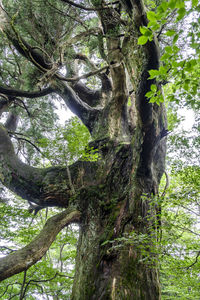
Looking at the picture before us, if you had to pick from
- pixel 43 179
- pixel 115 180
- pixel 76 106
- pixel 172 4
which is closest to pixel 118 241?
pixel 115 180

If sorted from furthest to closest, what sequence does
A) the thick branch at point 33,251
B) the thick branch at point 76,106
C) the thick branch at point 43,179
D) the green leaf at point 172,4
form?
1. the thick branch at point 76,106
2. the thick branch at point 43,179
3. the thick branch at point 33,251
4. the green leaf at point 172,4

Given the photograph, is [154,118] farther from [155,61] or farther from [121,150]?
[121,150]

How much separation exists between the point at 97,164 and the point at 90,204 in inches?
39.4

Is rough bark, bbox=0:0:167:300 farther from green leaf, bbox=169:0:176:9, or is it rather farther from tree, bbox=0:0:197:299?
green leaf, bbox=169:0:176:9

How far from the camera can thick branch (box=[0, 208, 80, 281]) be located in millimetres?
2545

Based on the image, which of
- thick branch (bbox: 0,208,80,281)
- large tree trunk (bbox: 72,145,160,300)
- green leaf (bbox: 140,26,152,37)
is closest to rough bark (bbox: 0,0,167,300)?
large tree trunk (bbox: 72,145,160,300)

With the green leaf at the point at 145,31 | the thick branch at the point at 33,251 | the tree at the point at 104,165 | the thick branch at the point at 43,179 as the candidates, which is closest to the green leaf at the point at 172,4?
the green leaf at the point at 145,31

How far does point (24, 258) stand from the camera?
2703 millimetres

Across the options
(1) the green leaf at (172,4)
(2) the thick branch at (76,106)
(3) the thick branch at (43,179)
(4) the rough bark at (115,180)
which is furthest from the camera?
(2) the thick branch at (76,106)

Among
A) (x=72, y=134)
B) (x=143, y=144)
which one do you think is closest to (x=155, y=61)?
(x=143, y=144)

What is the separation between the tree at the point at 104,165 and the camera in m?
2.70

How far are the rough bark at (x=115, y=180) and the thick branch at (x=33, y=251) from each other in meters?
0.41

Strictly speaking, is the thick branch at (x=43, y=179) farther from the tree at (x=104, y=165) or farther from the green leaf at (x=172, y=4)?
the green leaf at (x=172, y=4)

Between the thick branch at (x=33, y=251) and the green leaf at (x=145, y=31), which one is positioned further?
the thick branch at (x=33, y=251)
